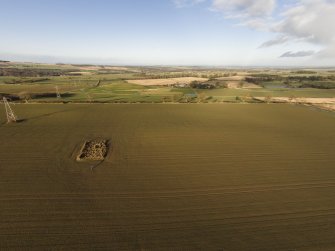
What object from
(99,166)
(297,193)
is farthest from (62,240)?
(297,193)

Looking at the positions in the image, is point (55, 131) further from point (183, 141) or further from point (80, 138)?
point (183, 141)

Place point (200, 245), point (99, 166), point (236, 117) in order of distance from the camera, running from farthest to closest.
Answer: point (236, 117), point (99, 166), point (200, 245)

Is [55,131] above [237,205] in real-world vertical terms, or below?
below

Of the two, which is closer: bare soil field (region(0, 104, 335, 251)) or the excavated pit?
bare soil field (region(0, 104, 335, 251))

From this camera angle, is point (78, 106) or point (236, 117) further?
point (78, 106)
